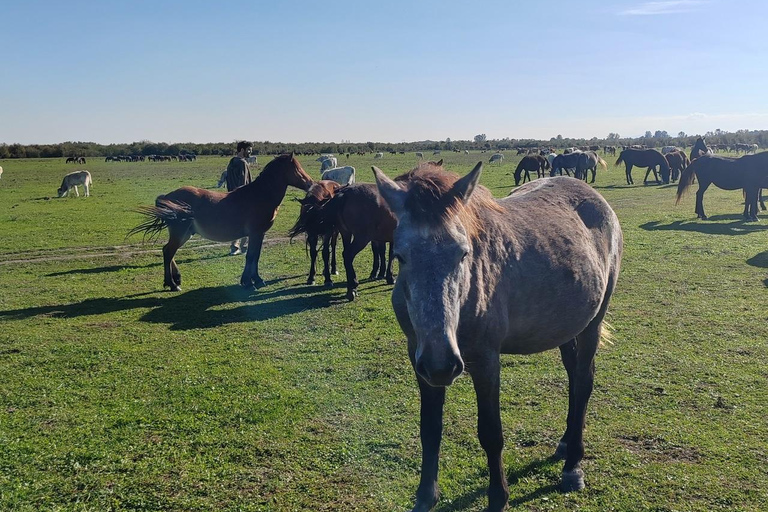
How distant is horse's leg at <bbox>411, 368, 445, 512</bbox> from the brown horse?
290 inches

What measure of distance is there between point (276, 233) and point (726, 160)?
48.5 feet

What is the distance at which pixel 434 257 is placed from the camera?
9.75ft

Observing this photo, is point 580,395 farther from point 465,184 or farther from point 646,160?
point 646,160

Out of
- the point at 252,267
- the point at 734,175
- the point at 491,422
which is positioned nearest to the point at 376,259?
the point at 252,267

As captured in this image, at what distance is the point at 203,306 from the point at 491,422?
7010 mm

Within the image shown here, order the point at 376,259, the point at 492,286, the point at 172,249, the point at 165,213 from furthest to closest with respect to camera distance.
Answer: the point at 376,259
the point at 172,249
the point at 165,213
the point at 492,286

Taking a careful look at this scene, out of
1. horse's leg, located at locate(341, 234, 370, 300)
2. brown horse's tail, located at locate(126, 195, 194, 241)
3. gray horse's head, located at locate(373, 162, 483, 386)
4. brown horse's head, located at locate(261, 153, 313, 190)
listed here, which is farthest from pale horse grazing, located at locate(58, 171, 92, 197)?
gray horse's head, located at locate(373, 162, 483, 386)

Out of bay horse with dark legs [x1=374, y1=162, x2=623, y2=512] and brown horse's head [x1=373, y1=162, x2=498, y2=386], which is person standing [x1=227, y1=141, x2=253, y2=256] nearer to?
bay horse with dark legs [x1=374, y1=162, x2=623, y2=512]

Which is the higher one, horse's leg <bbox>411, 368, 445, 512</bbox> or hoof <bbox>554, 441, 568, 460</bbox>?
→ horse's leg <bbox>411, 368, 445, 512</bbox>

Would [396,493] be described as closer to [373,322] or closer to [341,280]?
[373,322]

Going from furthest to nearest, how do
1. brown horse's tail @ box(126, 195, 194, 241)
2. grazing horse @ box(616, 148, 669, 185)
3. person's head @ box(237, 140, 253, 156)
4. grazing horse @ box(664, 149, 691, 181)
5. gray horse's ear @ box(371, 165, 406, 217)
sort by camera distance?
grazing horse @ box(664, 149, 691, 181) → grazing horse @ box(616, 148, 669, 185) → person's head @ box(237, 140, 253, 156) → brown horse's tail @ box(126, 195, 194, 241) → gray horse's ear @ box(371, 165, 406, 217)

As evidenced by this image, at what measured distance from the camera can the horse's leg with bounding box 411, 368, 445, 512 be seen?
3.73 metres

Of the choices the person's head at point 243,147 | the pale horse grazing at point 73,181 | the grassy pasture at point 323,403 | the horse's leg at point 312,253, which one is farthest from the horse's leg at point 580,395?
the pale horse grazing at point 73,181

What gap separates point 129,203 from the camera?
2548cm
